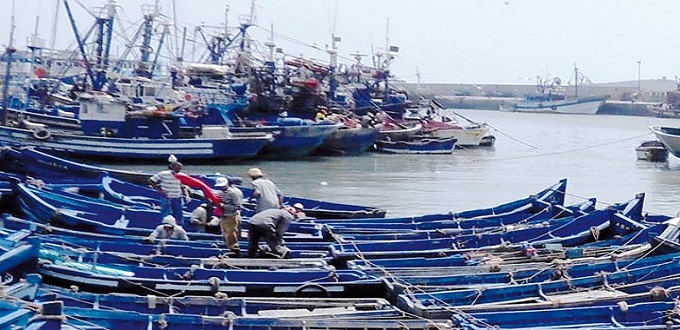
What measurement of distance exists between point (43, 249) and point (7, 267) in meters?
1.73

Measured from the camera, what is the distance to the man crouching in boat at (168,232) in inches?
528

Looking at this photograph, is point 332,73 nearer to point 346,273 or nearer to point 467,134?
point 467,134

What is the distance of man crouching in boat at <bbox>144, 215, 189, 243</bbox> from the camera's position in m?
13.4

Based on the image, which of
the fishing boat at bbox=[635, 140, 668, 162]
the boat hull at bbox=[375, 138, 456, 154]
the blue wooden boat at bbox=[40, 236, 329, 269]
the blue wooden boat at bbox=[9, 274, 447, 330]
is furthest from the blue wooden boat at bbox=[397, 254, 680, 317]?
the fishing boat at bbox=[635, 140, 668, 162]

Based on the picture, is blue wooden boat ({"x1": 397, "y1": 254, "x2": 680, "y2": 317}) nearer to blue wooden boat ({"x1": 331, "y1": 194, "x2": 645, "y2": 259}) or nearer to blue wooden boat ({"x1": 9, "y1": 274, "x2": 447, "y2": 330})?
blue wooden boat ({"x1": 9, "y1": 274, "x2": 447, "y2": 330})

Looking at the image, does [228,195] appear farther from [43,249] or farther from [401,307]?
[401,307]

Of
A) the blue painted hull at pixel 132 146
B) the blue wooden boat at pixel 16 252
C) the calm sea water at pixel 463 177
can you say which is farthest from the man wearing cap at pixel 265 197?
the blue painted hull at pixel 132 146

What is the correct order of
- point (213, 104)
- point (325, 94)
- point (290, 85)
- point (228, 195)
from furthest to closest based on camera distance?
point (325, 94)
point (290, 85)
point (213, 104)
point (228, 195)

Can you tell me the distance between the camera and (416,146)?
46094 mm

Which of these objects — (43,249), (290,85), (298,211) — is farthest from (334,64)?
(43,249)

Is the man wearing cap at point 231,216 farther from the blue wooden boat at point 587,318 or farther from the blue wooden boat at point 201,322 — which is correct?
the blue wooden boat at point 587,318

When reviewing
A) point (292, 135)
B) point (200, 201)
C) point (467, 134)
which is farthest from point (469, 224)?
point (467, 134)

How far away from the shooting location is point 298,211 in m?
15.8

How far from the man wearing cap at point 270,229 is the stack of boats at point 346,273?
1.27 ft
